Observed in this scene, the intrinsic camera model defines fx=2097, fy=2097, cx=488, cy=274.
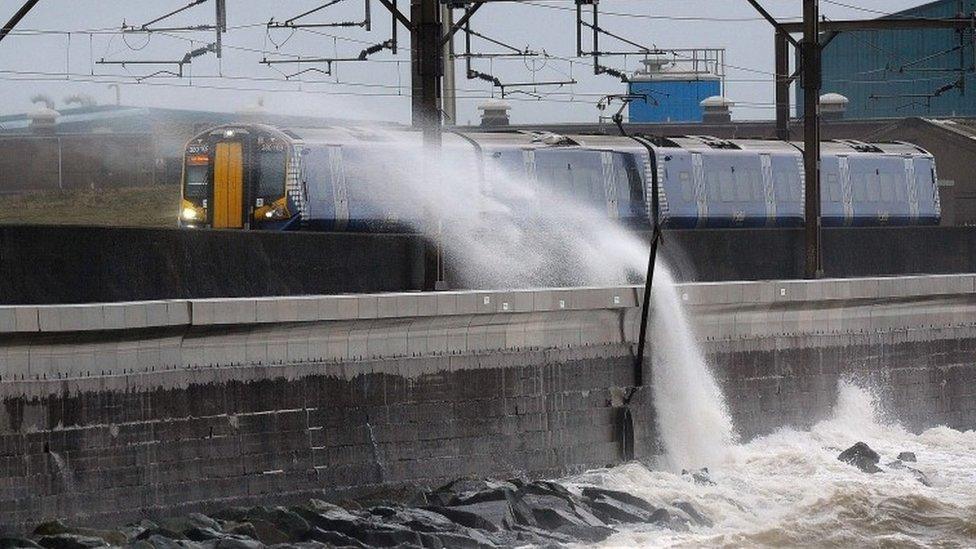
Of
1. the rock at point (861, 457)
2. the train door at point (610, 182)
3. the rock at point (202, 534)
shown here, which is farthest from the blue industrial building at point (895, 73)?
the rock at point (202, 534)

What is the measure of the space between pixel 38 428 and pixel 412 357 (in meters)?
5.80

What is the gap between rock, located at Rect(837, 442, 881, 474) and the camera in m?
29.8

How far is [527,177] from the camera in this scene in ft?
116

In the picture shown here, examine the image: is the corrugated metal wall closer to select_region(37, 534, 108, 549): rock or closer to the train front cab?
the train front cab

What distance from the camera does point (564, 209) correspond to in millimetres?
35281

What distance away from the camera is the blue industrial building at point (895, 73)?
8331 centimetres

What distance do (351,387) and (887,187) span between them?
915 inches

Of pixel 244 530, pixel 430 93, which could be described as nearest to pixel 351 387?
pixel 244 530

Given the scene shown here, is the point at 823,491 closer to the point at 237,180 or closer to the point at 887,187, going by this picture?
the point at 237,180

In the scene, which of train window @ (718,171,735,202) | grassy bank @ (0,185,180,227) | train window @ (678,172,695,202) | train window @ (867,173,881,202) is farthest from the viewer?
grassy bank @ (0,185,180,227)

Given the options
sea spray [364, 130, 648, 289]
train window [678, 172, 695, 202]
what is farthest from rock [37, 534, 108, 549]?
train window [678, 172, 695, 202]

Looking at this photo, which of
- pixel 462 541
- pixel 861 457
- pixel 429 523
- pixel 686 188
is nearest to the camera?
pixel 462 541

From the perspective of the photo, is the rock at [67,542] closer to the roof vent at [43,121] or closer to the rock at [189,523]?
the rock at [189,523]

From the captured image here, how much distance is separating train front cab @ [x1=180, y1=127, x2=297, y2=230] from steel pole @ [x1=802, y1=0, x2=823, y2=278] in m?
8.85
